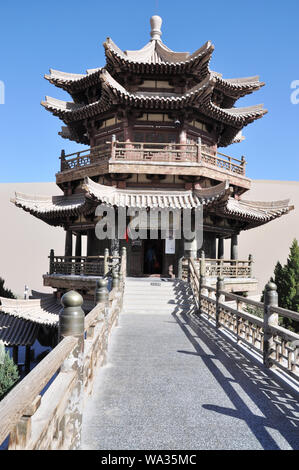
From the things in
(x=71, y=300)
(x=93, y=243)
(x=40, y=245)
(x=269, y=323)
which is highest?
(x=40, y=245)

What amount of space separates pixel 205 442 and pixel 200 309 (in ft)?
27.2

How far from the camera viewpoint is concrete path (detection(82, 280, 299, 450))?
318cm

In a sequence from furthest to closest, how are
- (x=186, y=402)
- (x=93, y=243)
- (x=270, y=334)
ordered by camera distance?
→ (x=93, y=243) → (x=270, y=334) → (x=186, y=402)

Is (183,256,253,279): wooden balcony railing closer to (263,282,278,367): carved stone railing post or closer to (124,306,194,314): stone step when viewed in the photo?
(124,306,194,314): stone step

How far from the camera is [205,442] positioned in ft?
10.2

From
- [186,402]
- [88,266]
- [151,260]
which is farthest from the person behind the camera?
[151,260]

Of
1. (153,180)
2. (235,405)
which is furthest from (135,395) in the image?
(153,180)

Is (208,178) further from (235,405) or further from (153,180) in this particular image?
(235,405)

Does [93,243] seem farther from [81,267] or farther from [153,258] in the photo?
[153,258]

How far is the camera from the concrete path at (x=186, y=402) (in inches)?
125

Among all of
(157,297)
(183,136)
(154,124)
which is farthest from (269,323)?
(154,124)

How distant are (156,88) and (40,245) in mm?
65748

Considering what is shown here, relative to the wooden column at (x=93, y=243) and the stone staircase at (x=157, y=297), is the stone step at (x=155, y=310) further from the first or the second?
the wooden column at (x=93, y=243)

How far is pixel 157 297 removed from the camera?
12.6m
